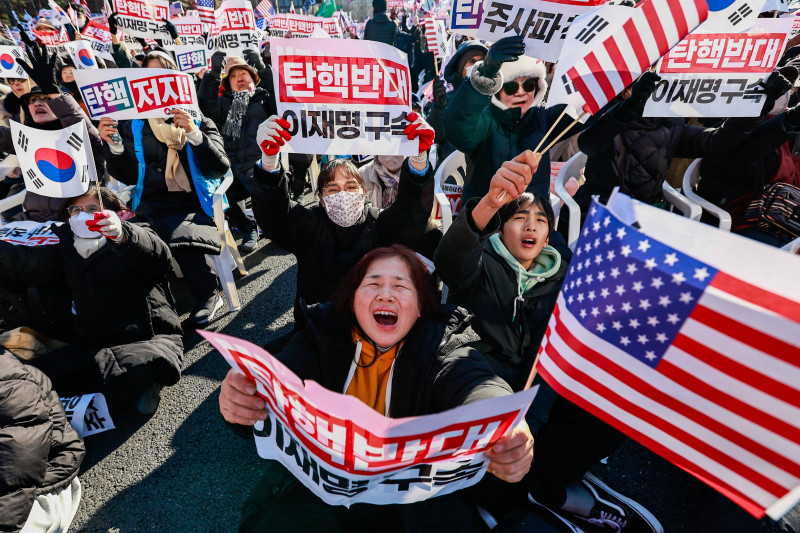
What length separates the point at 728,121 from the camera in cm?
340

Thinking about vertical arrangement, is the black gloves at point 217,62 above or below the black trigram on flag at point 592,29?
below

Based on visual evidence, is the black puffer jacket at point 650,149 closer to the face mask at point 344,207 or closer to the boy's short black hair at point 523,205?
the boy's short black hair at point 523,205

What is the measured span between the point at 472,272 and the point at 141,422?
251 centimetres

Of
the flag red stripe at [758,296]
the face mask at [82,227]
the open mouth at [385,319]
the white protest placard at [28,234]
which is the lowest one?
the white protest placard at [28,234]

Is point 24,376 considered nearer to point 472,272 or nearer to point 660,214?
point 472,272

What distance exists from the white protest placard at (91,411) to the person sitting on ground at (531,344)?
2.34m

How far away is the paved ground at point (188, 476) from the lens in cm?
233

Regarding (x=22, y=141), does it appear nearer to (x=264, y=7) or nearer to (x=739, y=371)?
(x=739, y=371)

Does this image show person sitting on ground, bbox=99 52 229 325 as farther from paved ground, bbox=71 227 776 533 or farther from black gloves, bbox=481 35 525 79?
Result: black gloves, bbox=481 35 525 79

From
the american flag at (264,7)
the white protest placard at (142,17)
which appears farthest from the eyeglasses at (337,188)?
the american flag at (264,7)

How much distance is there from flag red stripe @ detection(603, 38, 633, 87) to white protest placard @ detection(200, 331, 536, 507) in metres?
1.57

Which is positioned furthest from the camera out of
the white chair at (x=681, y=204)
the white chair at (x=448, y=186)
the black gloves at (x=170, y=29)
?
the black gloves at (x=170, y=29)

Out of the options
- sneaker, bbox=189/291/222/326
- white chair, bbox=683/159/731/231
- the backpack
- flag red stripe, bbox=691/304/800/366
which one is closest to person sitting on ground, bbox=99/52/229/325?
sneaker, bbox=189/291/222/326

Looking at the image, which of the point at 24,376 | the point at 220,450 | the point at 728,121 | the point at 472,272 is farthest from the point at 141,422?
the point at 728,121
